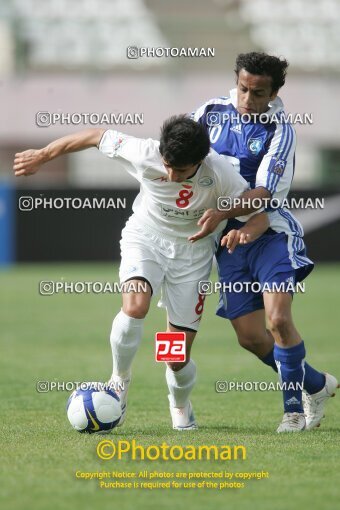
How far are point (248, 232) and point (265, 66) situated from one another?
963 mm

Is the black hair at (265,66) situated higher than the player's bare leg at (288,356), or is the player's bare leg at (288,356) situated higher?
the black hair at (265,66)

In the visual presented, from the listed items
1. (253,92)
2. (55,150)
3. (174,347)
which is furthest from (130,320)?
(253,92)

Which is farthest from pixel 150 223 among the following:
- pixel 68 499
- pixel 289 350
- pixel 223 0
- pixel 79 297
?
pixel 223 0

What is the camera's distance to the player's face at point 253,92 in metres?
6.08

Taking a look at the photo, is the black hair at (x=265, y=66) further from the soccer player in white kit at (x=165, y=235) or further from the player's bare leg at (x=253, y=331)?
the player's bare leg at (x=253, y=331)

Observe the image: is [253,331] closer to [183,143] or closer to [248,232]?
[248,232]

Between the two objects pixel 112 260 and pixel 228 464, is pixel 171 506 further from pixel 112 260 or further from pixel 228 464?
pixel 112 260

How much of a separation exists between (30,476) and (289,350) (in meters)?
1.99

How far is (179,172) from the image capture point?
577 centimetres

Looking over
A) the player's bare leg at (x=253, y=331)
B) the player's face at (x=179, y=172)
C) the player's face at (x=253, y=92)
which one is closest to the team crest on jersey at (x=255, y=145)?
the player's face at (x=253, y=92)

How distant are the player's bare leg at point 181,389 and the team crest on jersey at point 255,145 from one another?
1.13 meters

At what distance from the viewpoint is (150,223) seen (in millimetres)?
6242

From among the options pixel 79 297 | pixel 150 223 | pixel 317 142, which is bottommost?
pixel 79 297

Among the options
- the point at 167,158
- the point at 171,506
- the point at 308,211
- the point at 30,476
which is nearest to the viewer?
the point at 171,506
